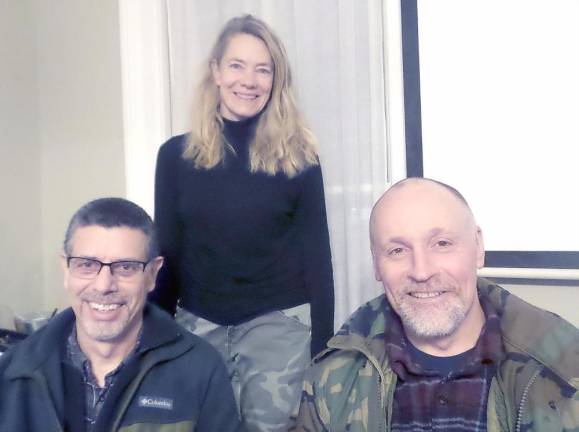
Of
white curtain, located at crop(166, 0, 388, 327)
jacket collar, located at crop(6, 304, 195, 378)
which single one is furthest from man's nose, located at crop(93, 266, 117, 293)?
white curtain, located at crop(166, 0, 388, 327)

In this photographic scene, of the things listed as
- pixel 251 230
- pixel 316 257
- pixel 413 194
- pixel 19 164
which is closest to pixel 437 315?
pixel 413 194

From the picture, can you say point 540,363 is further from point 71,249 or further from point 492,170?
point 71,249

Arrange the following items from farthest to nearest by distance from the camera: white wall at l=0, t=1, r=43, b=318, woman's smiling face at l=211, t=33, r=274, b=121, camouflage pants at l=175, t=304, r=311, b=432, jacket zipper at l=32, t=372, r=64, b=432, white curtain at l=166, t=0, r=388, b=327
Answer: white wall at l=0, t=1, r=43, b=318 → white curtain at l=166, t=0, r=388, b=327 → woman's smiling face at l=211, t=33, r=274, b=121 → camouflage pants at l=175, t=304, r=311, b=432 → jacket zipper at l=32, t=372, r=64, b=432

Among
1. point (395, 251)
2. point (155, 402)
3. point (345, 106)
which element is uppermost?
point (345, 106)

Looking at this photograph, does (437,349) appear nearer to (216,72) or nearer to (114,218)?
(114,218)

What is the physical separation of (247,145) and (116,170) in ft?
2.75

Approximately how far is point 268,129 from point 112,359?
2.45ft

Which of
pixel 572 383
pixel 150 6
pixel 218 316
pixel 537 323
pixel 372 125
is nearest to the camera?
pixel 572 383

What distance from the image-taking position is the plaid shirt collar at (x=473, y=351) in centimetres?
128

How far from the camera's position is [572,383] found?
3.84ft

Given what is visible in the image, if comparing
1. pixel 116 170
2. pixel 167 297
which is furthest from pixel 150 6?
pixel 167 297

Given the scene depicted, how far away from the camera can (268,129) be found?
1761mm

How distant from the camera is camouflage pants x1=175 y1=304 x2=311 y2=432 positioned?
164cm

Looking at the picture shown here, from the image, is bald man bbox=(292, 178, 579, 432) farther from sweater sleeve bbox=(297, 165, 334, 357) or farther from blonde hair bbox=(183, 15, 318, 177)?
blonde hair bbox=(183, 15, 318, 177)
